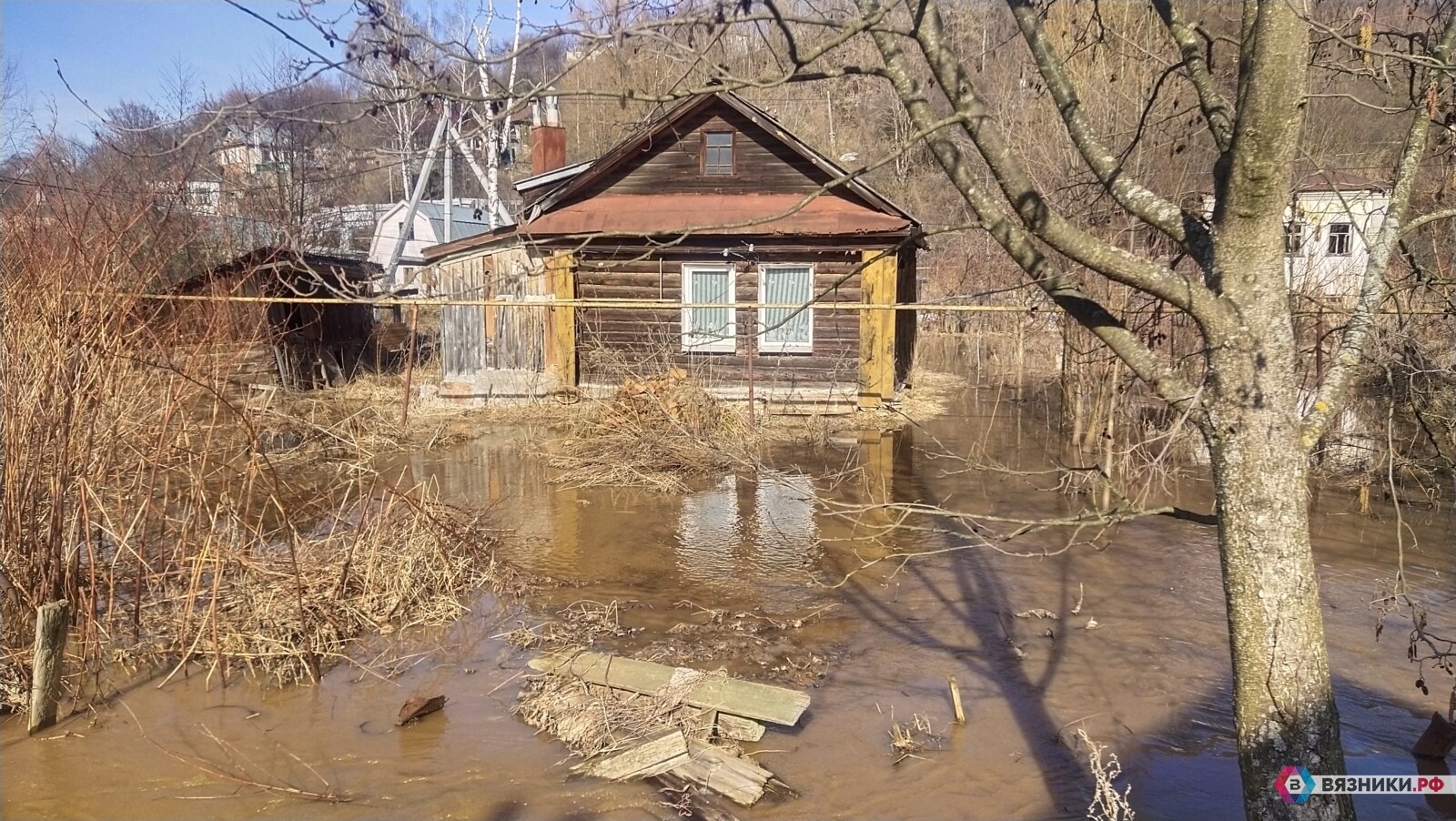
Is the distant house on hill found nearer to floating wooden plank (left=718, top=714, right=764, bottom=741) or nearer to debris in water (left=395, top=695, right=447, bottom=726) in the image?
floating wooden plank (left=718, top=714, right=764, bottom=741)

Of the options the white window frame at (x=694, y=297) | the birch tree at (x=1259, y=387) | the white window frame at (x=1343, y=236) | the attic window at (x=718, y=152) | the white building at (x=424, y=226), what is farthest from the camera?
the white building at (x=424, y=226)

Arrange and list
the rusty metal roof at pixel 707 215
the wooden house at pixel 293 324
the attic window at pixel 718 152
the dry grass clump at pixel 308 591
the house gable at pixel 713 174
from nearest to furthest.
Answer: the dry grass clump at pixel 308 591 < the wooden house at pixel 293 324 < the rusty metal roof at pixel 707 215 < the house gable at pixel 713 174 < the attic window at pixel 718 152

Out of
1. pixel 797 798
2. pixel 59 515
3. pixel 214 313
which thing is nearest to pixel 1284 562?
pixel 797 798

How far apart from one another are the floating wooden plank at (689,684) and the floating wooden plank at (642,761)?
406 millimetres

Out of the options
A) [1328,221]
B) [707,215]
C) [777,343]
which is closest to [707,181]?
[707,215]

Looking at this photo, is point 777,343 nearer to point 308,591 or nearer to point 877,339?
point 877,339

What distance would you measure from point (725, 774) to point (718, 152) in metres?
13.7

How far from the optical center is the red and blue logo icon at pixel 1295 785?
2.62 m

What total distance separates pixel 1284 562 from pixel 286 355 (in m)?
17.6

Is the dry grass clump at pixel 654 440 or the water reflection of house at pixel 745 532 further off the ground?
the dry grass clump at pixel 654 440

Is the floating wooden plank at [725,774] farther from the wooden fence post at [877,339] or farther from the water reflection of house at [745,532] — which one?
the wooden fence post at [877,339]

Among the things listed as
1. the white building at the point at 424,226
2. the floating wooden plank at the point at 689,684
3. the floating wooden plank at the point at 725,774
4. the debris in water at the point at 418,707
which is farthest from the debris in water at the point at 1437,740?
the white building at the point at 424,226

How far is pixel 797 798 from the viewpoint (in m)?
4.41

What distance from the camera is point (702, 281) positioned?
16422mm
